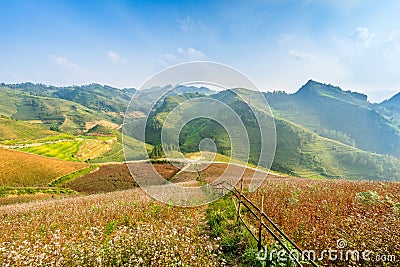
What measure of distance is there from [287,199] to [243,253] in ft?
12.7

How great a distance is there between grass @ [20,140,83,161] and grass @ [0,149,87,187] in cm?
4087

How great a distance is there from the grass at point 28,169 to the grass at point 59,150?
1609 inches

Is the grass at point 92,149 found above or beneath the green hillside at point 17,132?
beneath

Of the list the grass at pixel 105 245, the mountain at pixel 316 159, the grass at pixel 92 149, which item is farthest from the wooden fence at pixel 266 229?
the mountain at pixel 316 159

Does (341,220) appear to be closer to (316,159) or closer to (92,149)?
(92,149)

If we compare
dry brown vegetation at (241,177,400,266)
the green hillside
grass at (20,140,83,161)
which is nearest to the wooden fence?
dry brown vegetation at (241,177,400,266)

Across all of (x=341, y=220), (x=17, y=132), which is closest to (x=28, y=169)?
(x=341, y=220)

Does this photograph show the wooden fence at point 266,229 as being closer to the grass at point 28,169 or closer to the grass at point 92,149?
the grass at point 28,169

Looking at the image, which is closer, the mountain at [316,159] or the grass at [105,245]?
the grass at [105,245]

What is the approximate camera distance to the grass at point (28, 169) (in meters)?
39.9

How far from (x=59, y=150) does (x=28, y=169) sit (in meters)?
56.8

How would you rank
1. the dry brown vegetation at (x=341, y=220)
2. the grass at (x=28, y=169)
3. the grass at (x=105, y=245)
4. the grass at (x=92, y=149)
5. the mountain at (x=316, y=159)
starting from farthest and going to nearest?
1. the mountain at (x=316, y=159)
2. the grass at (x=92, y=149)
3. the grass at (x=28, y=169)
4. the grass at (x=105, y=245)
5. the dry brown vegetation at (x=341, y=220)

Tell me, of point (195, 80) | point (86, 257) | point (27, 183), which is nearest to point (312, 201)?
point (195, 80)

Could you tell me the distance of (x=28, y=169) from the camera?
1730 inches
